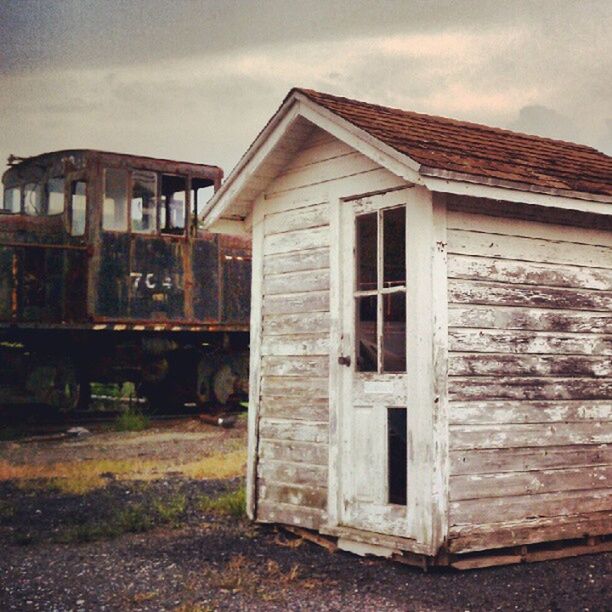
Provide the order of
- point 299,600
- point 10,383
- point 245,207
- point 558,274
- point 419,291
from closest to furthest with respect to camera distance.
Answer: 1. point 299,600
2. point 419,291
3. point 558,274
4. point 245,207
5. point 10,383

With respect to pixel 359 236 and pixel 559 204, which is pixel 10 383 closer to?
pixel 359 236

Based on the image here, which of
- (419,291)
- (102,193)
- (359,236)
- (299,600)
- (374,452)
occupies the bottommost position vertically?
(299,600)

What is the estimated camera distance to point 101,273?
14586 millimetres

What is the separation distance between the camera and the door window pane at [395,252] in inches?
266

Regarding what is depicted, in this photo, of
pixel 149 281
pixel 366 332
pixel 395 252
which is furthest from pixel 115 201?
pixel 395 252

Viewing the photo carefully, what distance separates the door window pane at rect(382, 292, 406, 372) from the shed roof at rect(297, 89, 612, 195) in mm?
999

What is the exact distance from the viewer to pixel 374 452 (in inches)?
263

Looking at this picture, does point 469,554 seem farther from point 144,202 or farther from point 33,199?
point 33,199

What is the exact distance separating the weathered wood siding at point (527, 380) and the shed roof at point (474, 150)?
0.35m

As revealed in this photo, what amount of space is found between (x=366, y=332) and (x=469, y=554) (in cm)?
170

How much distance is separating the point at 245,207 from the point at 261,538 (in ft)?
9.03

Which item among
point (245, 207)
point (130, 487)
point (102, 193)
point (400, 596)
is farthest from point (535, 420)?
point (102, 193)

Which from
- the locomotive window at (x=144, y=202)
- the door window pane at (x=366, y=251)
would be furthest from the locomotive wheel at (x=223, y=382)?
the door window pane at (x=366, y=251)

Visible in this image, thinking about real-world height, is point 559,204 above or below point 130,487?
above
